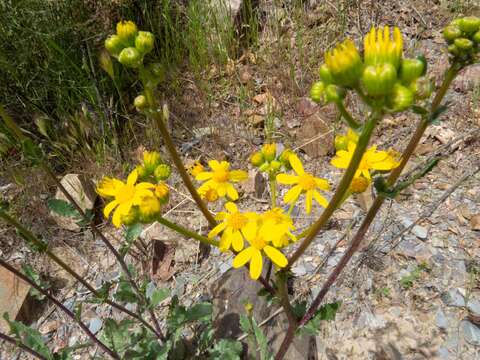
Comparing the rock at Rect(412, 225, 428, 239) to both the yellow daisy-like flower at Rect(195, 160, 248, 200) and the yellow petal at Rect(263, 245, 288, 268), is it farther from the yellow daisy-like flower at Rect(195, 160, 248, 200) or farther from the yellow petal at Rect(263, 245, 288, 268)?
the yellow petal at Rect(263, 245, 288, 268)

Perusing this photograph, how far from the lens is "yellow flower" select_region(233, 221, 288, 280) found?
161 centimetres

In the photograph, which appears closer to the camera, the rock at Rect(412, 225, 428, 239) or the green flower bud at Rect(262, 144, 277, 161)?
the green flower bud at Rect(262, 144, 277, 161)

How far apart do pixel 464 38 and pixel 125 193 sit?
1.50 m

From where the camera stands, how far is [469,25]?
1293mm

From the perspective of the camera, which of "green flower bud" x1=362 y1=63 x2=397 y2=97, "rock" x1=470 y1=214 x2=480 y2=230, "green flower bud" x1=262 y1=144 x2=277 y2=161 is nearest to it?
"green flower bud" x1=362 y1=63 x2=397 y2=97

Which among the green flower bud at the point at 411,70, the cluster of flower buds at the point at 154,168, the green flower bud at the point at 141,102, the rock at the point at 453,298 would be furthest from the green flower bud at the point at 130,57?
the rock at the point at 453,298

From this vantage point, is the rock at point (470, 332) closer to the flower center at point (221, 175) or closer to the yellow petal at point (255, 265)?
the yellow petal at point (255, 265)

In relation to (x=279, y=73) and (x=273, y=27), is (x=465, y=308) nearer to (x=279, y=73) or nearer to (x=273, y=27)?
(x=279, y=73)

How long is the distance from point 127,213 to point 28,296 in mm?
2225

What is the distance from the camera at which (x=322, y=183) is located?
195 cm

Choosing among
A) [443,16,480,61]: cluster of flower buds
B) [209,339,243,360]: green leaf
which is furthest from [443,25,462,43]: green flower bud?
[209,339,243,360]: green leaf

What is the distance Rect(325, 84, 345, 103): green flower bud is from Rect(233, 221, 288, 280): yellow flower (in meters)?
0.66

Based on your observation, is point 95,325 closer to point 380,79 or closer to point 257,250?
point 257,250

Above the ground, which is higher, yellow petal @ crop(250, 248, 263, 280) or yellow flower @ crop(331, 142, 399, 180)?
yellow flower @ crop(331, 142, 399, 180)
